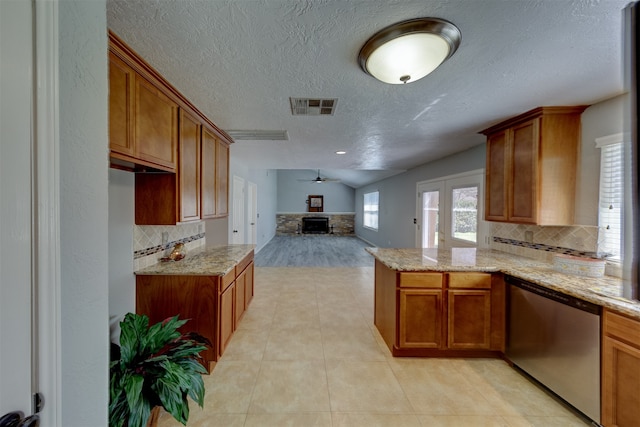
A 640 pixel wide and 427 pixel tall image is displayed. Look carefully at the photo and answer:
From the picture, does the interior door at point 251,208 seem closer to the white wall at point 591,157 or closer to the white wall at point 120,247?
the white wall at point 120,247

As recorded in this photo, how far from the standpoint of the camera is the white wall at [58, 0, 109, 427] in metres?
0.69

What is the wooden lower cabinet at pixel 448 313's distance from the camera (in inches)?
87.9

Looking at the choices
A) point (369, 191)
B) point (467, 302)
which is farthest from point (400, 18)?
point (369, 191)

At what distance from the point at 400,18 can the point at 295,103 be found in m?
1.06

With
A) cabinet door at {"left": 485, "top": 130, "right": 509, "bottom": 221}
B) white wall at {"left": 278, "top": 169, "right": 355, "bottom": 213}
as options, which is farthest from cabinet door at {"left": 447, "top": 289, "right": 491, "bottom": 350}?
white wall at {"left": 278, "top": 169, "right": 355, "bottom": 213}

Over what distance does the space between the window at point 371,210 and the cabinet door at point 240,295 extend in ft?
20.4

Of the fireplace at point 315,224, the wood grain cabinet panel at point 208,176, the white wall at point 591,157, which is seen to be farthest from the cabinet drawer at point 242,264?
the fireplace at point 315,224

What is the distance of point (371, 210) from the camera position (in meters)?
9.38

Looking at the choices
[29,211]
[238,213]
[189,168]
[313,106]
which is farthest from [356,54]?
[238,213]

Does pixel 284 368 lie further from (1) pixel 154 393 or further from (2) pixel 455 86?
(2) pixel 455 86

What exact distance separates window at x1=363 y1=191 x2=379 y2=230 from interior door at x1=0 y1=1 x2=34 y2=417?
8.33 metres

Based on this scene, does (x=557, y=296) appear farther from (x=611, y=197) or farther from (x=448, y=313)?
(x=611, y=197)

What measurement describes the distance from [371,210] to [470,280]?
284 inches

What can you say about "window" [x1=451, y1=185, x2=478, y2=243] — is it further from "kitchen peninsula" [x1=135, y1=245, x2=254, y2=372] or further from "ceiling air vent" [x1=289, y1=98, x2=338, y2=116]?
"kitchen peninsula" [x1=135, y1=245, x2=254, y2=372]
